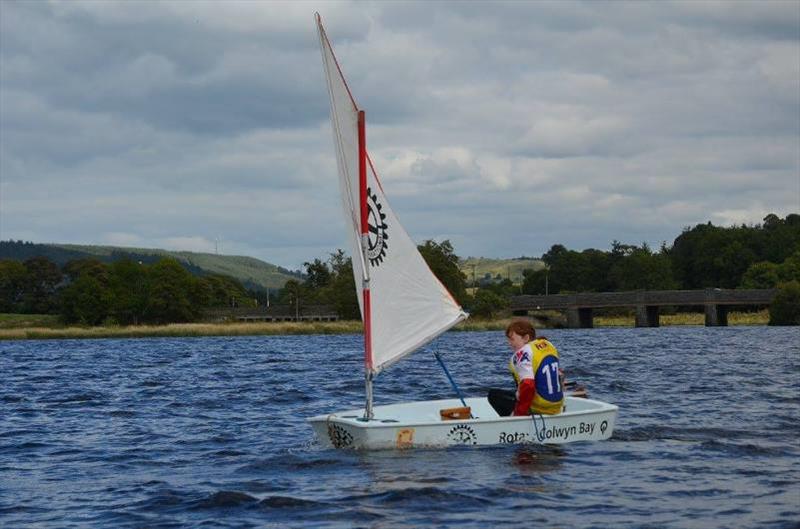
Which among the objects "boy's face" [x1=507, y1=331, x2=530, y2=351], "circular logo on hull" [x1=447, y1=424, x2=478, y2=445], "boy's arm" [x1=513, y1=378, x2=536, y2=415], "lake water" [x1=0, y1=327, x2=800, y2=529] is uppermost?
"boy's face" [x1=507, y1=331, x2=530, y2=351]

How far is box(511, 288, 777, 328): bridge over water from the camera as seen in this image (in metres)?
136

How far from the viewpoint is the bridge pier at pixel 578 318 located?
5719 inches

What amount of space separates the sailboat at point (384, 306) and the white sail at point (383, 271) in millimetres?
17

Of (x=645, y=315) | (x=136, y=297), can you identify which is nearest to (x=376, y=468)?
(x=645, y=315)

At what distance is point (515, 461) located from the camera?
736 inches

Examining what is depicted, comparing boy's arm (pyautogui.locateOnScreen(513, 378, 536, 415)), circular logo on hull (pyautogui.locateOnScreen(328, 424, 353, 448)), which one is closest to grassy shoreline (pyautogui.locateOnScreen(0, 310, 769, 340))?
circular logo on hull (pyautogui.locateOnScreen(328, 424, 353, 448))

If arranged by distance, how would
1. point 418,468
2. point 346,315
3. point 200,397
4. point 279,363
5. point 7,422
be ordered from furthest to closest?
1. point 346,315
2. point 279,363
3. point 200,397
4. point 7,422
5. point 418,468

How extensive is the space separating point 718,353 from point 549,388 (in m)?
41.4

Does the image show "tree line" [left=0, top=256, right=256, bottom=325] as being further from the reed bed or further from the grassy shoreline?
the reed bed

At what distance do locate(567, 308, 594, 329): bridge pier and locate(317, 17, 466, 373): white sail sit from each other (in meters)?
127

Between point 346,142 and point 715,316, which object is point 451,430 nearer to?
point 346,142

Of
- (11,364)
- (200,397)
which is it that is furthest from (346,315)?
(200,397)

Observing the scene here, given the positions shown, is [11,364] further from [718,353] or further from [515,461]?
[515,461]

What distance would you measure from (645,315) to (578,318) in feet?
30.4
